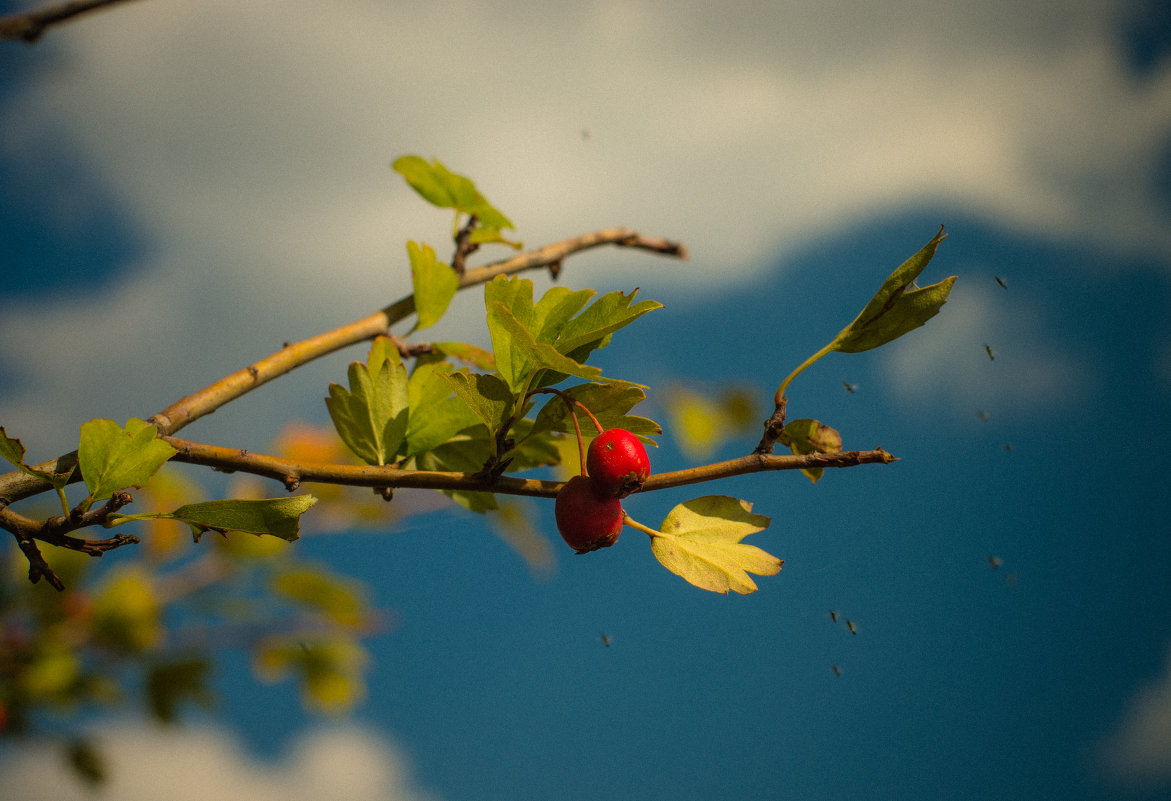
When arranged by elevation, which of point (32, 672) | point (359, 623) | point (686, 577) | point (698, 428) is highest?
point (686, 577)

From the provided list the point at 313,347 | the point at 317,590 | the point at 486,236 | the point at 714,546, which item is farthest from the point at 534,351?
the point at 317,590

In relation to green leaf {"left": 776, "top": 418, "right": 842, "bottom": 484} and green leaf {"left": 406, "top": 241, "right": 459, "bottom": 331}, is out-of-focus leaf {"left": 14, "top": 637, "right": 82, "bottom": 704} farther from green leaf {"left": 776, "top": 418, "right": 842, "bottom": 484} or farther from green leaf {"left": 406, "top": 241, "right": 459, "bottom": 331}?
green leaf {"left": 776, "top": 418, "right": 842, "bottom": 484}

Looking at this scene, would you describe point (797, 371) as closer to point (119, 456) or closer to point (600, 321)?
point (600, 321)

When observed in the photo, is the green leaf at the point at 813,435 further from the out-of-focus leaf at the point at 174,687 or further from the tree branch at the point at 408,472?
the out-of-focus leaf at the point at 174,687

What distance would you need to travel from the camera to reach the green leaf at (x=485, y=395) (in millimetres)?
534

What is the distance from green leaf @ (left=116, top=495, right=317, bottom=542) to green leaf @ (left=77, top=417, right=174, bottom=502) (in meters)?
0.03

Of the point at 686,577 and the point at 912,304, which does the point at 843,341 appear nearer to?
the point at 912,304

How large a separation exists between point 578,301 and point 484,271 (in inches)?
14.5

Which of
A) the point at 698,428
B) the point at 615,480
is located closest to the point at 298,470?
the point at 615,480

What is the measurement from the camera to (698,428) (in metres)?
1.53

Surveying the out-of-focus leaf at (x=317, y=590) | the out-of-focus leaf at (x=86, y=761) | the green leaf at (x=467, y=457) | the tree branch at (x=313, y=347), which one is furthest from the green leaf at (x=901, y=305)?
the out-of-focus leaf at (x=86, y=761)

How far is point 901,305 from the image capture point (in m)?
0.55

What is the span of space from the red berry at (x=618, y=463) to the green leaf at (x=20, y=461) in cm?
33

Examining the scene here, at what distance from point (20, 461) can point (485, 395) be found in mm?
293
